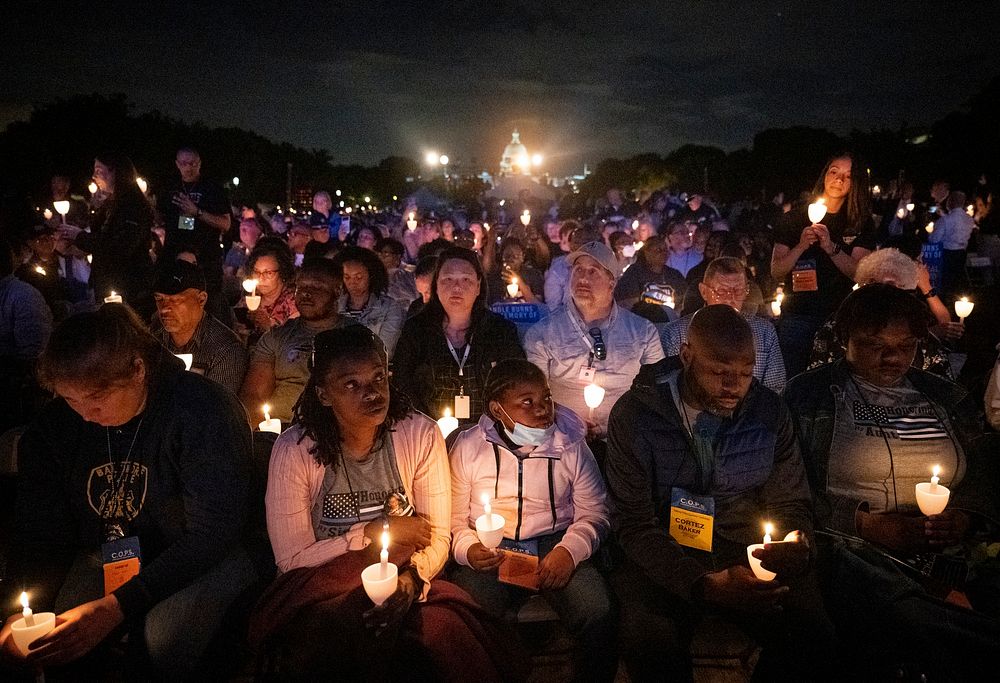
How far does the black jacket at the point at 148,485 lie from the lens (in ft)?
8.71

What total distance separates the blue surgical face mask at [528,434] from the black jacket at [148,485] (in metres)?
1.31

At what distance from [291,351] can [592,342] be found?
217cm

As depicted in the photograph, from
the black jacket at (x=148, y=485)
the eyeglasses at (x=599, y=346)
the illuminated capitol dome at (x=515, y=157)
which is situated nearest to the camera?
the black jacket at (x=148, y=485)

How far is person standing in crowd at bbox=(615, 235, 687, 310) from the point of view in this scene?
24.2 feet

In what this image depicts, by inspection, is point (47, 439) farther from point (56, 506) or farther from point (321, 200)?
point (321, 200)

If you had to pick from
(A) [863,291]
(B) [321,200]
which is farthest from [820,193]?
(B) [321,200]

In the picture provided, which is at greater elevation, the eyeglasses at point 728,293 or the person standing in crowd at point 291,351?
the eyeglasses at point 728,293

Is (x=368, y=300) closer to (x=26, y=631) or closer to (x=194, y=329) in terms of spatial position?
(x=194, y=329)

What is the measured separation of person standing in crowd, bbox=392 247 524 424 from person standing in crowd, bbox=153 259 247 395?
1155 millimetres

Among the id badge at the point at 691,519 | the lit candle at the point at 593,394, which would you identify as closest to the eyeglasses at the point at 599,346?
the lit candle at the point at 593,394

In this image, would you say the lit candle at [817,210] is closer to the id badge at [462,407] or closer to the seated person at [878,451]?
the seated person at [878,451]

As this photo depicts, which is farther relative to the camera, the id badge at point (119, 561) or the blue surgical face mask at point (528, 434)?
the blue surgical face mask at point (528, 434)

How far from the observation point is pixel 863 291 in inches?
124

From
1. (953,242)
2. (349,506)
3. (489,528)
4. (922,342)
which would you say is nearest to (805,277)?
(922,342)
